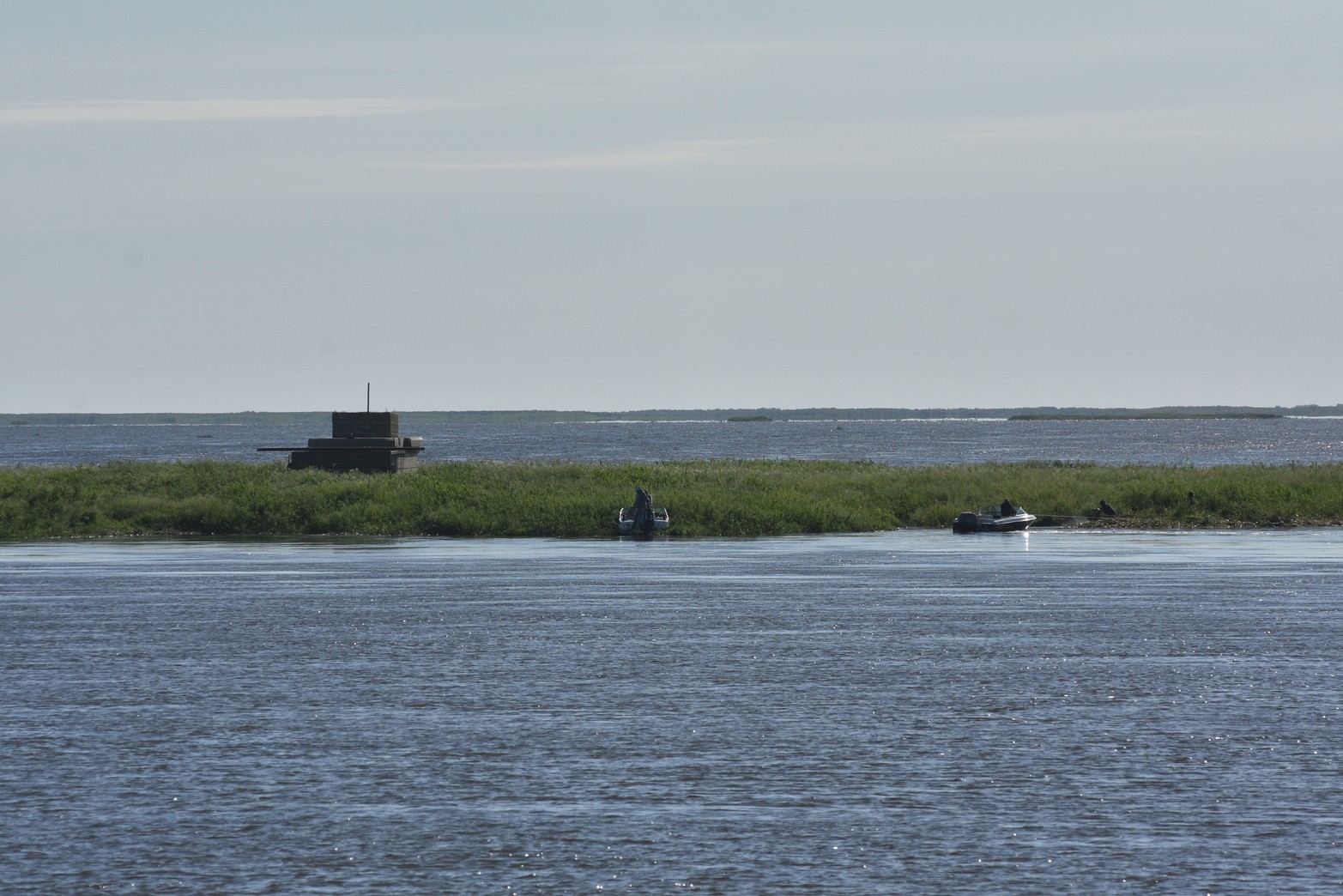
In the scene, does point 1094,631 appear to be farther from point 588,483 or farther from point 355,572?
point 588,483

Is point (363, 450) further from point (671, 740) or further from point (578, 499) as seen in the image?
point (671, 740)

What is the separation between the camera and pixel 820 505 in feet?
216

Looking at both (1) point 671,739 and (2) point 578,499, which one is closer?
(1) point 671,739

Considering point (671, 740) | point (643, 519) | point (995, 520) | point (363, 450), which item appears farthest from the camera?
point (363, 450)

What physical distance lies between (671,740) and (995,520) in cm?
4613

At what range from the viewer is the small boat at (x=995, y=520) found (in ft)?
210

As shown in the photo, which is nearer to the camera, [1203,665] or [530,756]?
[530,756]

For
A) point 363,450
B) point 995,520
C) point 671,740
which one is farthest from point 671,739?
point 363,450

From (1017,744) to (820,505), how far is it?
1815 inches

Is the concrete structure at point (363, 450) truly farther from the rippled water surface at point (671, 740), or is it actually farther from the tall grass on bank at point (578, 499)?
the rippled water surface at point (671, 740)

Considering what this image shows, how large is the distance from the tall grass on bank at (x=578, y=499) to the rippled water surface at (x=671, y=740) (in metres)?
23.7

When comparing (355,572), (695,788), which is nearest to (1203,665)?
(695,788)

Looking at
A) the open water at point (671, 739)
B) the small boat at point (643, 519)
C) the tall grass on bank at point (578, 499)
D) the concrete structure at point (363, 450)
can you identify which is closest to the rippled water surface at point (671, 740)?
the open water at point (671, 739)

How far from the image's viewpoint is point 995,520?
64.6m
